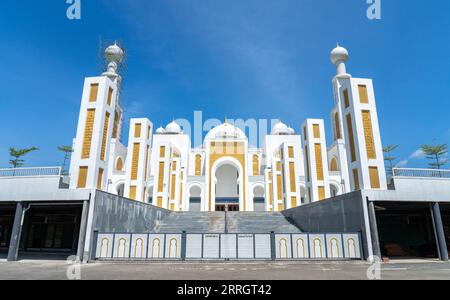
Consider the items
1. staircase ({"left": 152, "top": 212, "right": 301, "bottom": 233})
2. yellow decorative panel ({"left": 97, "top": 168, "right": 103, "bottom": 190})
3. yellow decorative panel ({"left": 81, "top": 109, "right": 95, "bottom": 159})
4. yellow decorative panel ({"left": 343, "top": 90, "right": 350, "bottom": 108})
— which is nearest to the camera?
yellow decorative panel ({"left": 81, "top": 109, "right": 95, "bottom": 159})

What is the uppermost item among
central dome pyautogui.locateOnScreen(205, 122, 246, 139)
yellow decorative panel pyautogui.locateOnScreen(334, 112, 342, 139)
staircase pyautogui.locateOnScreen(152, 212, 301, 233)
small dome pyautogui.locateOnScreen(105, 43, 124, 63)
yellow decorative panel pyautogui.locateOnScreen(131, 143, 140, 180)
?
small dome pyautogui.locateOnScreen(105, 43, 124, 63)

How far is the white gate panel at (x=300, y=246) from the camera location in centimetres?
1202

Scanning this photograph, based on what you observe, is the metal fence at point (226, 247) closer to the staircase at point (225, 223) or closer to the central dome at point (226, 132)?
the staircase at point (225, 223)

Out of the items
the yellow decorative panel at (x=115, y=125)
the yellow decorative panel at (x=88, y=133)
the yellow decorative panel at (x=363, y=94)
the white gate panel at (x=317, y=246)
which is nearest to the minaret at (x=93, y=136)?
the yellow decorative panel at (x=88, y=133)

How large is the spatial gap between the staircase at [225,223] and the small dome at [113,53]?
27983mm

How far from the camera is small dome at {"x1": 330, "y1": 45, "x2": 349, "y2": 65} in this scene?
3478 cm

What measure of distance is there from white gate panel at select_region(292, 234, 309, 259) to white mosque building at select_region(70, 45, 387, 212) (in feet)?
15.2

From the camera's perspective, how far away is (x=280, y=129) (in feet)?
145

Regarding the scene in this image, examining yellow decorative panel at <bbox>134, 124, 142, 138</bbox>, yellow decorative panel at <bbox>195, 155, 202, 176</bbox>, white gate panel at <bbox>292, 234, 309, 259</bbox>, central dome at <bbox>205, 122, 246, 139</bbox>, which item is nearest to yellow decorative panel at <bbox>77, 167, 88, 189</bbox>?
white gate panel at <bbox>292, 234, 309, 259</bbox>

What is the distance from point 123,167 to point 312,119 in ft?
77.0

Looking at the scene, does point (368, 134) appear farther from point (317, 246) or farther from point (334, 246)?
point (317, 246)

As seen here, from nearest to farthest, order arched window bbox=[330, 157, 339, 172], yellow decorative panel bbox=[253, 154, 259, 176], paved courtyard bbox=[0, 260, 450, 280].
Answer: paved courtyard bbox=[0, 260, 450, 280]
arched window bbox=[330, 157, 339, 172]
yellow decorative panel bbox=[253, 154, 259, 176]

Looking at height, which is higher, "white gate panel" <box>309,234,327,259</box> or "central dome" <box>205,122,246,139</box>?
"central dome" <box>205,122,246,139</box>

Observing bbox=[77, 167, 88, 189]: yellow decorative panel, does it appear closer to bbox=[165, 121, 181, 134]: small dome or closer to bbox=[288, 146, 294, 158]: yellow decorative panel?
bbox=[288, 146, 294, 158]: yellow decorative panel
